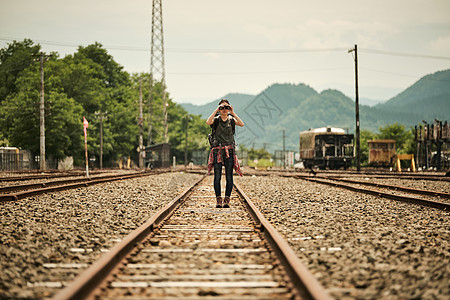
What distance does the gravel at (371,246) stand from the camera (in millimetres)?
3635

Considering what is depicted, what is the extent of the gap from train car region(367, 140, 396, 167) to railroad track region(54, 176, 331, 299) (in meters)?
38.2

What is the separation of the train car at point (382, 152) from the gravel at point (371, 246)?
34.3 metres

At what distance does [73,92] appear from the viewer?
55.0m

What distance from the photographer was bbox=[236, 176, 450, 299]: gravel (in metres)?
3.63

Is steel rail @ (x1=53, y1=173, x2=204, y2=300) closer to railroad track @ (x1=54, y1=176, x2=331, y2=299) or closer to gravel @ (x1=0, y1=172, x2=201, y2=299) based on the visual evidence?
railroad track @ (x1=54, y1=176, x2=331, y2=299)

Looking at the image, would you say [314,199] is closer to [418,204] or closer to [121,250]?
[418,204]

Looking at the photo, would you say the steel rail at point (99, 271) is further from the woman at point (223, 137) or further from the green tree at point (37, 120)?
the green tree at point (37, 120)

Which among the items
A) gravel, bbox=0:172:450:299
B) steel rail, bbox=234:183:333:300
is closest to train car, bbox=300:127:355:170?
gravel, bbox=0:172:450:299

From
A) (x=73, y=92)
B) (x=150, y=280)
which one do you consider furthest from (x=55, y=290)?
(x=73, y=92)

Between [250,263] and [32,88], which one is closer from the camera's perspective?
[250,263]

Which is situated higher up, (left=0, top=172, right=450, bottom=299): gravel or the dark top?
the dark top

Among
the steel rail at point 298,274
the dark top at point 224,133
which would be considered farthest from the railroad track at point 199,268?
the dark top at point 224,133

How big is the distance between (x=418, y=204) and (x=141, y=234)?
21.7 ft

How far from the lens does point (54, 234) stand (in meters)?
5.98
